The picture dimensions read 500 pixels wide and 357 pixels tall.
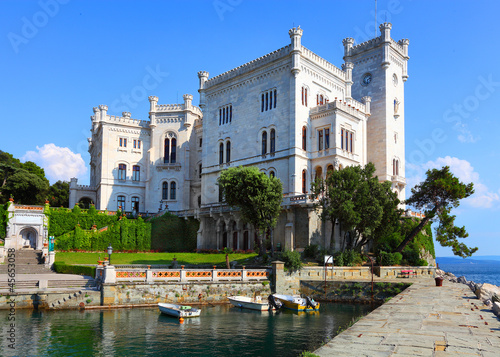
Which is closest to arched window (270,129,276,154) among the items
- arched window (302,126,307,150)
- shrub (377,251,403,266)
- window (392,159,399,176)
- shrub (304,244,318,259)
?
arched window (302,126,307,150)

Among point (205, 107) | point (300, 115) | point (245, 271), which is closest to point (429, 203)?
point (300, 115)

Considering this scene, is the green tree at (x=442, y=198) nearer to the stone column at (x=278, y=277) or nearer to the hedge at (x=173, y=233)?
the stone column at (x=278, y=277)

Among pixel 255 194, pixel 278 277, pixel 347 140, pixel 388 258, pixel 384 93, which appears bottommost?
pixel 278 277

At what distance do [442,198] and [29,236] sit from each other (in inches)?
1736

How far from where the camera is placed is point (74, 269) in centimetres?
3519

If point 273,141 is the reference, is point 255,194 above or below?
below

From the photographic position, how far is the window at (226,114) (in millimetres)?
55375

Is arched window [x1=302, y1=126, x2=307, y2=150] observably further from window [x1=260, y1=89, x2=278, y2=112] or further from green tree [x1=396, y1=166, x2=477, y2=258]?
green tree [x1=396, y1=166, x2=477, y2=258]

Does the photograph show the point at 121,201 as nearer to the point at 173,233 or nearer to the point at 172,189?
the point at 172,189

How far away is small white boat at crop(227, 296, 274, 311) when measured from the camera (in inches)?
1107

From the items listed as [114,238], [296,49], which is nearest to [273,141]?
[296,49]

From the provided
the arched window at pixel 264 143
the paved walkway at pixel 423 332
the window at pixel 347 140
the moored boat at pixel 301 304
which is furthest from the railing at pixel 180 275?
the arched window at pixel 264 143

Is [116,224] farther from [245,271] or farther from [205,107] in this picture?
[245,271]

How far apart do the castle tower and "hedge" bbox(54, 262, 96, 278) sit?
3565 cm
